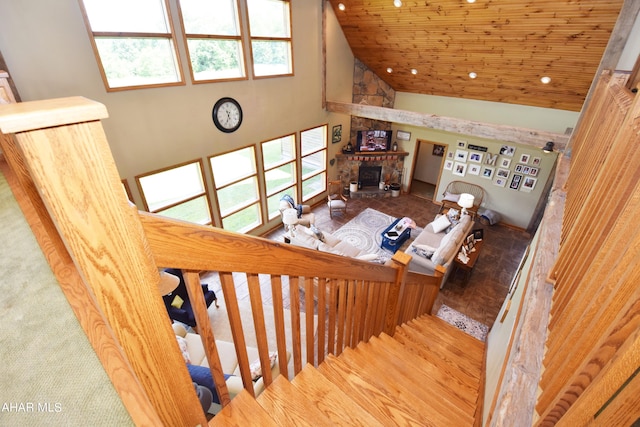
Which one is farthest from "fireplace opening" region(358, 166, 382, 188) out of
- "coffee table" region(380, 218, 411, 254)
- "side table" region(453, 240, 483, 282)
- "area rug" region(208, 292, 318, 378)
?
"area rug" region(208, 292, 318, 378)

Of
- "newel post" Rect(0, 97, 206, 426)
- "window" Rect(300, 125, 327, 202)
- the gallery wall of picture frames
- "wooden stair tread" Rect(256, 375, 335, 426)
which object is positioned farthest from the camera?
"window" Rect(300, 125, 327, 202)

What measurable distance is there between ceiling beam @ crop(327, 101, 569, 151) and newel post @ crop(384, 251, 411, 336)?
11.5ft

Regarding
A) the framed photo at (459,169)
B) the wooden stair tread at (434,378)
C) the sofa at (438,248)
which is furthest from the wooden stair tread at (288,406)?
the framed photo at (459,169)

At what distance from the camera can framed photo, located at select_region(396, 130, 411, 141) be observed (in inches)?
341

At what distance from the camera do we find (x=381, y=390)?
182 centimetres

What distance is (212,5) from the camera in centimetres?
457

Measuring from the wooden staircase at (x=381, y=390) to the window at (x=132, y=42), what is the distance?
4334mm

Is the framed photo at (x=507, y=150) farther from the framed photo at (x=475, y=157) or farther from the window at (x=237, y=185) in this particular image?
the window at (x=237, y=185)

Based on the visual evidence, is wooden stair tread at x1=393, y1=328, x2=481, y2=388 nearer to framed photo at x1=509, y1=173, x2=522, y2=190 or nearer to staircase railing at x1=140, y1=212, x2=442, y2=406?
staircase railing at x1=140, y1=212, x2=442, y2=406

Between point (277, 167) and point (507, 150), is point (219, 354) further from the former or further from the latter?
point (507, 150)

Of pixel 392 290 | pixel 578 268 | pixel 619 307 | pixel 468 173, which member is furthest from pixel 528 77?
pixel 619 307

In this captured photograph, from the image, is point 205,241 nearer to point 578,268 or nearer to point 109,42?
point 578,268

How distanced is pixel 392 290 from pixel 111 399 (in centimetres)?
210

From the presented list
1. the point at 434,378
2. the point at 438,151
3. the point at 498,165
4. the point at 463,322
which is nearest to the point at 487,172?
the point at 498,165
